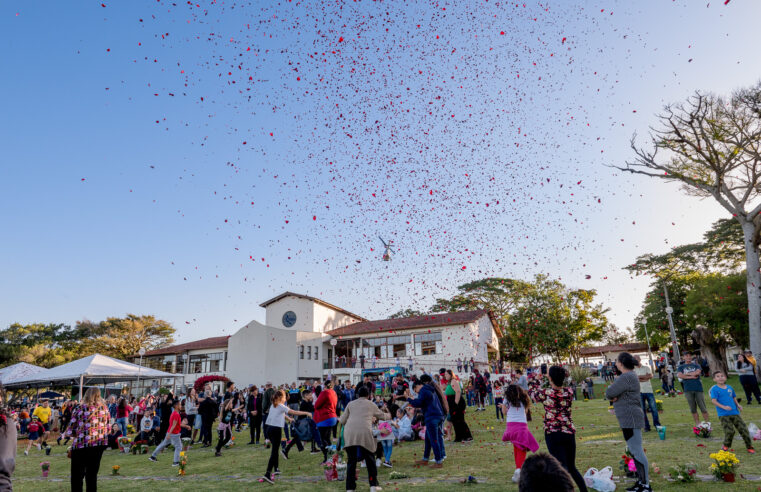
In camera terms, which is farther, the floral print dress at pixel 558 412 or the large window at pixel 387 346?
the large window at pixel 387 346

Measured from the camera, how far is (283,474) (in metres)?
8.73

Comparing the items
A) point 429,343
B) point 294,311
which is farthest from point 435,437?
point 294,311

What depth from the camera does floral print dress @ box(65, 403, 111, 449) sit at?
251 inches

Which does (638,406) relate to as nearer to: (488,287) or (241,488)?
(241,488)

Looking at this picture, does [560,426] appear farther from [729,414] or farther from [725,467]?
[729,414]

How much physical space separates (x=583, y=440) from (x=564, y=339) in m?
35.4

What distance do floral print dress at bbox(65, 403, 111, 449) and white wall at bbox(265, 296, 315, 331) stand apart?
37.0 meters

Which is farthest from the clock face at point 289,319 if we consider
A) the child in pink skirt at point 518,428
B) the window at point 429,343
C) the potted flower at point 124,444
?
the child in pink skirt at point 518,428

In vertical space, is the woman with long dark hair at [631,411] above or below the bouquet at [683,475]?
above

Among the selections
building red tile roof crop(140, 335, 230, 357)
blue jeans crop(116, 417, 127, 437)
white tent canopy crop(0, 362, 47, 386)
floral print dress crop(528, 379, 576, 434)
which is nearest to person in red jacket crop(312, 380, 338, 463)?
floral print dress crop(528, 379, 576, 434)

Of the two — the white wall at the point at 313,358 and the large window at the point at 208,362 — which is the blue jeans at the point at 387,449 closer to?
the white wall at the point at 313,358

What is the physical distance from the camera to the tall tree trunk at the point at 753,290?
848 inches

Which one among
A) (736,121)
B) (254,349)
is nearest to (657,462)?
(736,121)

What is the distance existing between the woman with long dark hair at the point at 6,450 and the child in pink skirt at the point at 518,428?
570cm
